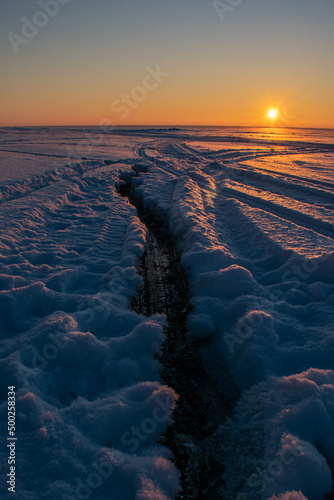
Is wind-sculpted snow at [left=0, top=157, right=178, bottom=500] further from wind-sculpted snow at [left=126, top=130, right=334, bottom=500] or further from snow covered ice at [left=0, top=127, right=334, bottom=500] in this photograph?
wind-sculpted snow at [left=126, top=130, right=334, bottom=500]

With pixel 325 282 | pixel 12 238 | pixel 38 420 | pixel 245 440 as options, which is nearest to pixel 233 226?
pixel 325 282

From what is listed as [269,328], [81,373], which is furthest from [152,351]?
[269,328]

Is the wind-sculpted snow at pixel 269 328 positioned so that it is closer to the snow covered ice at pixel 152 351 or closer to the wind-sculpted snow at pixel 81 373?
the snow covered ice at pixel 152 351

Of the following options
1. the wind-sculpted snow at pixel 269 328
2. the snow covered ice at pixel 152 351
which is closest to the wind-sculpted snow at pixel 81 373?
the snow covered ice at pixel 152 351

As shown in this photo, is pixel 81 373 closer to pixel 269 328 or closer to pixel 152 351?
pixel 152 351

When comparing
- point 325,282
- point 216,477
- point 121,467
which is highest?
point 325,282

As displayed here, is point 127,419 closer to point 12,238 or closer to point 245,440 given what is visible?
point 245,440

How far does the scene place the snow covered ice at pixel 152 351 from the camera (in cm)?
200

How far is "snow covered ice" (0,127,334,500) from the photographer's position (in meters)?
2.00

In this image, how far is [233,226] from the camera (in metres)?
6.61

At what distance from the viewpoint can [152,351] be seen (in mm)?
3133

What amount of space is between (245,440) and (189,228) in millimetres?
4155

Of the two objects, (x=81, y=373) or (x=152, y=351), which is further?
(x=152, y=351)

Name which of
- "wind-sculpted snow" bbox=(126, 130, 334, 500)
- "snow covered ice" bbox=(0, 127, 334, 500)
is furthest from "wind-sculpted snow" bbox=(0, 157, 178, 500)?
"wind-sculpted snow" bbox=(126, 130, 334, 500)
